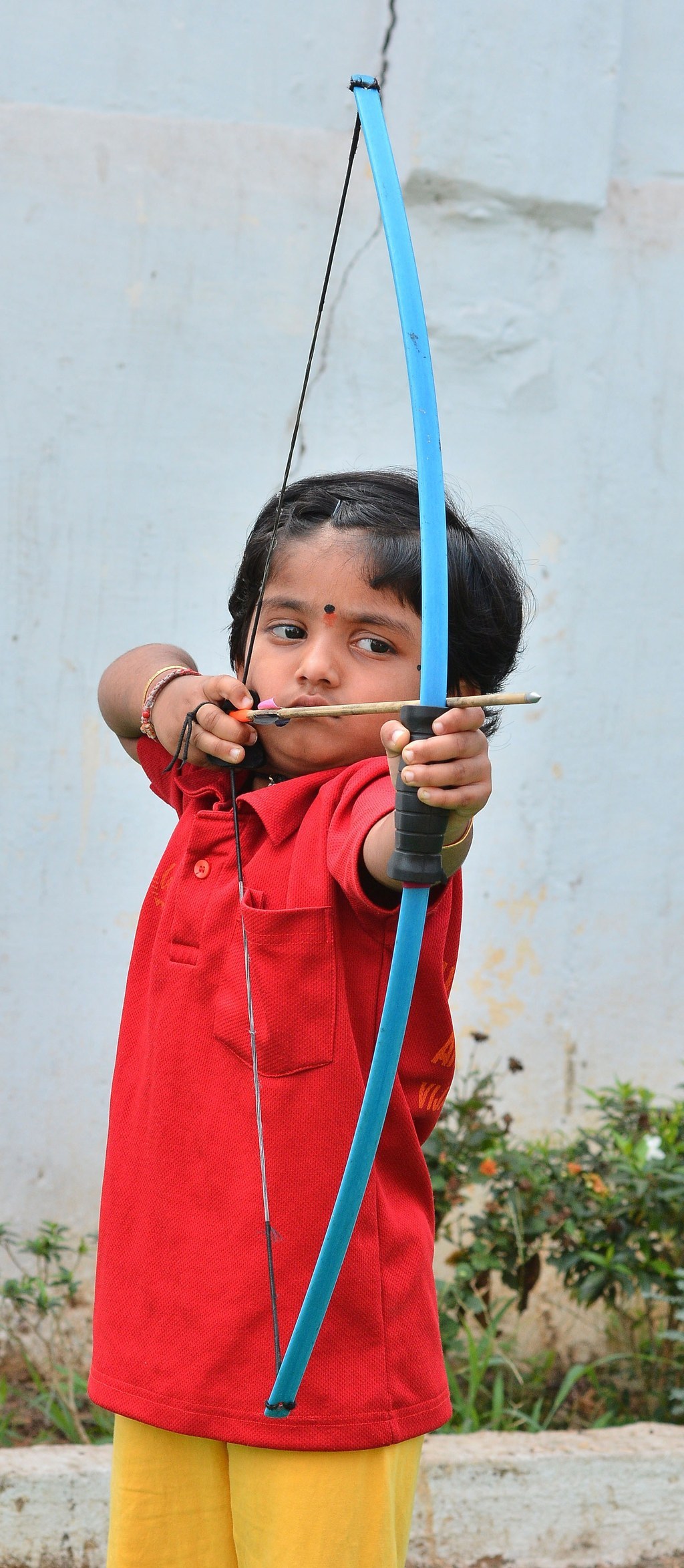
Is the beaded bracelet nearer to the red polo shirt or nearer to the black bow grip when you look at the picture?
the red polo shirt

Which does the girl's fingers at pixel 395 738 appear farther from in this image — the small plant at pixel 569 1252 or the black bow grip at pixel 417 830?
the small plant at pixel 569 1252

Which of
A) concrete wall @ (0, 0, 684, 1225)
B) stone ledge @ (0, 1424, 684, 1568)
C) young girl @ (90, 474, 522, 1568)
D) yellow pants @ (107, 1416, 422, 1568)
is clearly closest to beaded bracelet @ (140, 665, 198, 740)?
young girl @ (90, 474, 522, 1568)

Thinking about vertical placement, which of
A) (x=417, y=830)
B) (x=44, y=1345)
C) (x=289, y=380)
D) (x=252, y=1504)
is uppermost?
A: (x=289, y=380)

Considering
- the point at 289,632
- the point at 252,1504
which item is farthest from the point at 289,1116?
the point at 289,632

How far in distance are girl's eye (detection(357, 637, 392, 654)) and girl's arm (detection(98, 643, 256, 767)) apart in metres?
0.12

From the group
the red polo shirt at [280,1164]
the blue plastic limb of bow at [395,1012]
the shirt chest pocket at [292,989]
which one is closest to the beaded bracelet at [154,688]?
the red polo shirt at [280,1164]

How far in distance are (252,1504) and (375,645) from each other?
781 millimetres

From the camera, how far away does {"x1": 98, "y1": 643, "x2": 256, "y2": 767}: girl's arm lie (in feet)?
4.25

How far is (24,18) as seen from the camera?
259cm

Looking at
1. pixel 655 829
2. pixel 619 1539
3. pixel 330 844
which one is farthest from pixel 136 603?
pixel 619 1539

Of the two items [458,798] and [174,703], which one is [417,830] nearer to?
[458,798]

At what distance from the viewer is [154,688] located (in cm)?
152

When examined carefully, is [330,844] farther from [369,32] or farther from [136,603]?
[369,32]

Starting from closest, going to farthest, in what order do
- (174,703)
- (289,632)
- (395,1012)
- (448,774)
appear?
(448,774) < (395,1012) < (289,632) < (174,703)
